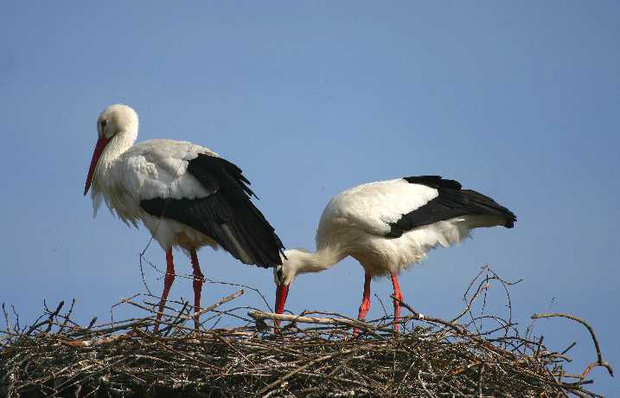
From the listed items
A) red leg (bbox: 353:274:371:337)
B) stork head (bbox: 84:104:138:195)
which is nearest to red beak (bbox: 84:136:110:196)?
stork head (bbox: 84:104:138:195)

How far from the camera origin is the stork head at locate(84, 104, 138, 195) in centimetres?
988

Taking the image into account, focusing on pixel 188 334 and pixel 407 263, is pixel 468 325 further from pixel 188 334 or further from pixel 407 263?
pixel 407 263

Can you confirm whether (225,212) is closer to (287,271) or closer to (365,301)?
(287,271)

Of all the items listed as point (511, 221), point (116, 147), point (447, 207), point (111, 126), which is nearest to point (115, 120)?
point (111, 126)

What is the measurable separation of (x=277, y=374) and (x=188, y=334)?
1.94ft

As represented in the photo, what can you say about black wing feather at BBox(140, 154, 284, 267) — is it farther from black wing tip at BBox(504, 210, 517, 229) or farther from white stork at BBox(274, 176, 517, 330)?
black wing tip at BBox(504, 210, 517, 229)

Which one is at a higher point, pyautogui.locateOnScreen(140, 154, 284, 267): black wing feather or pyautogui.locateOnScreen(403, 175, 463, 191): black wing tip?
pyautogui.locateOnScreen(403, 175, 463, 191): black wing tip

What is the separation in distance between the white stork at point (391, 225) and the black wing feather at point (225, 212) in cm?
85

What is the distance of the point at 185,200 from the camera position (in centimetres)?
895

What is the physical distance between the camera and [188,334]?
6594mm

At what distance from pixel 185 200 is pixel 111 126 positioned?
137cm

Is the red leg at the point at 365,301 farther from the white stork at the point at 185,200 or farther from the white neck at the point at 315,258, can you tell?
the white stork at the point at 185,200

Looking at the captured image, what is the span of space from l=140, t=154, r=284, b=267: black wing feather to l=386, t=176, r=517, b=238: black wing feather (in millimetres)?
1438

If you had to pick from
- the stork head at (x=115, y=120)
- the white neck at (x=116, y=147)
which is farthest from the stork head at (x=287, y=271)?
the stork head at (x=115, y=120)
